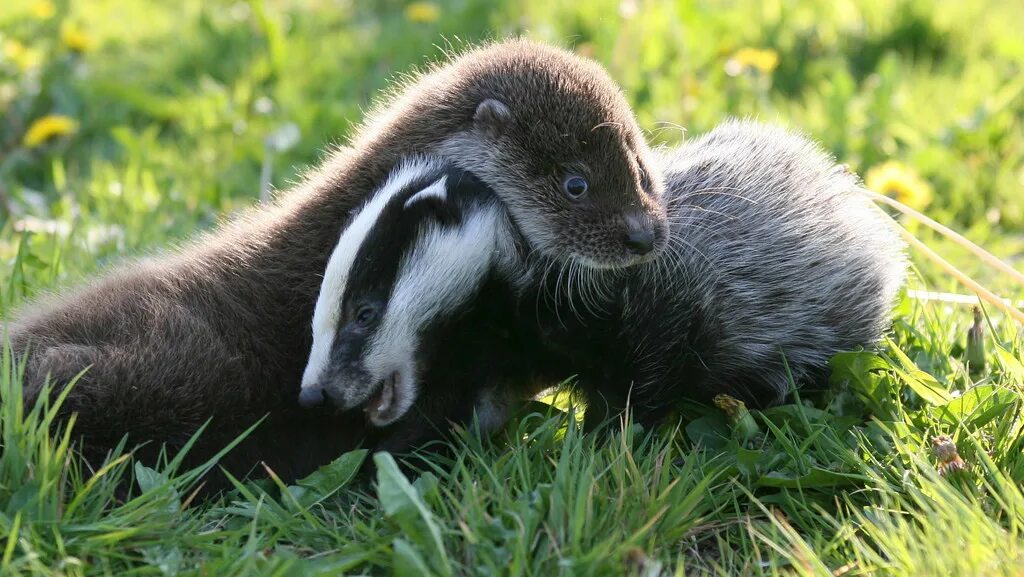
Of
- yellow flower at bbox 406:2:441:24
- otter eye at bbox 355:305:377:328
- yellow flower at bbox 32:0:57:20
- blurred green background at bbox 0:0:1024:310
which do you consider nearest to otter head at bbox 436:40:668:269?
otter eye at bbox 355:305:377:328

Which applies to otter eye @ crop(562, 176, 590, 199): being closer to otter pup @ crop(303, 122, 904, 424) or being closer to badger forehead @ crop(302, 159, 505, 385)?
otter pup @ crop(303, 122, 904, 424)

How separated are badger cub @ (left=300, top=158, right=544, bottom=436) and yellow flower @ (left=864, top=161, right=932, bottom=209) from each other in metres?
2.43

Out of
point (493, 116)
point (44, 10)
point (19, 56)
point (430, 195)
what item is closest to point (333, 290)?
point (430, 195)

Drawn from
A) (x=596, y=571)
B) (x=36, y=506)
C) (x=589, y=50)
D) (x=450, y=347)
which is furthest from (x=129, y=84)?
(x=596, y=571)

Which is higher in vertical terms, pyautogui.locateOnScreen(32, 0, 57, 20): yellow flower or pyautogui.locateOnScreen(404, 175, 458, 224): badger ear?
pyautogui.locateOnScreen(404, 175, 458, 224): badger ear

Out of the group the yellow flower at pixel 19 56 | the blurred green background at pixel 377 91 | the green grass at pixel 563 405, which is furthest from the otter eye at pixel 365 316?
the yellow flower at pixel 19 56

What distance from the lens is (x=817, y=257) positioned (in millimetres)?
4242

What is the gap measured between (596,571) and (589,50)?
199 inches

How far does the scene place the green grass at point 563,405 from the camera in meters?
3.07

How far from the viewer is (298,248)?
421cm

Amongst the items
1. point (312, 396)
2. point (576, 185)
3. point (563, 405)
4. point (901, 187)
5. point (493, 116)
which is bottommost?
point (563, 405)

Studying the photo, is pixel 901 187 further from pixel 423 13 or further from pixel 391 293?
pixel 423 13

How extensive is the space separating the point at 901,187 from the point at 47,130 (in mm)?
4801

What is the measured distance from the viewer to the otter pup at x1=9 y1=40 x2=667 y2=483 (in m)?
3.62
